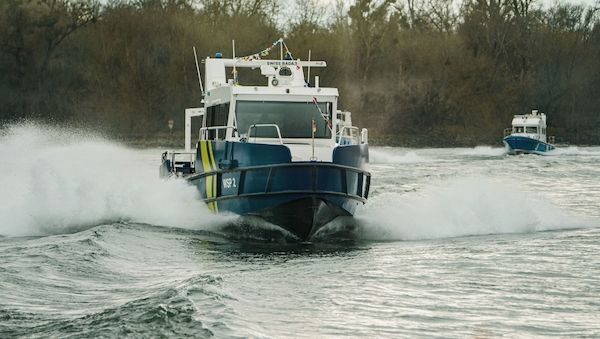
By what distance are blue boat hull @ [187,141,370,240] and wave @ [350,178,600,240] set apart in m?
1.10

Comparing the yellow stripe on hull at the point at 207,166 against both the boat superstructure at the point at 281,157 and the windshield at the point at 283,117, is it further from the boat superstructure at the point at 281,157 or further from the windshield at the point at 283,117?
the windshield at the point at 283,117

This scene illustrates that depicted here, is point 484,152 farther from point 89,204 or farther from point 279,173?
point 279,173

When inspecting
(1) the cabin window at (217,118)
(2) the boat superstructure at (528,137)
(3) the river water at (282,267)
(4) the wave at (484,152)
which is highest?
(1) the cabin window at (217,118)

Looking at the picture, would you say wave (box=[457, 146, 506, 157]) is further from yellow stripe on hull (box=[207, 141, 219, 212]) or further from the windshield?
yellow stripe on hull (box=[207, 141, 219, 212])

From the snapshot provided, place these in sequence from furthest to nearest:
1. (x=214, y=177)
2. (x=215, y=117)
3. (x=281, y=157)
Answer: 1. (x=215, y=117)
2. (x=214, y=177)
3. (x=281, y=157)

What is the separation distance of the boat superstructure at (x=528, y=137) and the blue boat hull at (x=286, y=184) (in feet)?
125

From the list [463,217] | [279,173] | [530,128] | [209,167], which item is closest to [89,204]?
[209,167]

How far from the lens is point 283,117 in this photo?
17.5 meters

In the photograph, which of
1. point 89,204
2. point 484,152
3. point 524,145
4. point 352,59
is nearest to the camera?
point 89,204

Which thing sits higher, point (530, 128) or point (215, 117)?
point (215, 117)

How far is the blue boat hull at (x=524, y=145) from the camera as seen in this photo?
176 ft

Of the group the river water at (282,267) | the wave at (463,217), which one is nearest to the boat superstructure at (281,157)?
→ the river water at (282,267)

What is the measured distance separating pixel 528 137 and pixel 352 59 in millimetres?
20196

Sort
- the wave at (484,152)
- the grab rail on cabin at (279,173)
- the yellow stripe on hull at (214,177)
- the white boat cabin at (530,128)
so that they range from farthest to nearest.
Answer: the wave at (484,152) < the white boat cabin at (530,128) < the yellow stripe on hull at (214,177) < the grab rail on cabin at (279,173)
